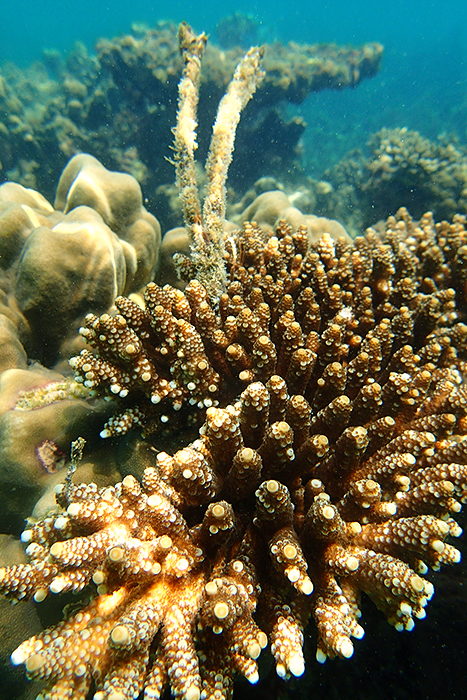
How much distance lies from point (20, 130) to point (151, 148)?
14.4 feet

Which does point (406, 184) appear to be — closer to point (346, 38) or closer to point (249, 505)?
point (249, 505)

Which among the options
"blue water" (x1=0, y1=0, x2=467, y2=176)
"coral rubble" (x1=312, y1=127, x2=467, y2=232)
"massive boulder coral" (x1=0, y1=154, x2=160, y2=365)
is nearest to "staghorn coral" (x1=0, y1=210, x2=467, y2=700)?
"massive boulder coral" (x1=0, y1=154, x2=160, y2=365)

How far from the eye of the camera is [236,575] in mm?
1570

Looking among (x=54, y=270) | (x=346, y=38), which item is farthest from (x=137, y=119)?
(x=346, y=38)

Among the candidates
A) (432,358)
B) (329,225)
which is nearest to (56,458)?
(432,358)

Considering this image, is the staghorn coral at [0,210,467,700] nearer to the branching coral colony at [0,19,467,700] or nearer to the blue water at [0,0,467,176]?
the branching coral colony at [0,19,467,700]

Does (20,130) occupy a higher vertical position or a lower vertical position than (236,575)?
higher

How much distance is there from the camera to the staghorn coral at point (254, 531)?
1351 mm

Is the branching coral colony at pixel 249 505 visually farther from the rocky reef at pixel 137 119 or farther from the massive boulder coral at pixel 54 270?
the rocky reef at pixel 137 119

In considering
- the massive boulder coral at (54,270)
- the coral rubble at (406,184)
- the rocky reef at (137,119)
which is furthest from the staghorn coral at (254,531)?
the rocky reef at (137,119)

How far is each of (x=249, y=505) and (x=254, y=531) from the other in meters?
0.15

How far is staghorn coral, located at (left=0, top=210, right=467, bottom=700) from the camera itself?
1351 millimetres

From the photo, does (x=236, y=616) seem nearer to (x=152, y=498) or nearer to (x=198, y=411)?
(x=152, y=498)

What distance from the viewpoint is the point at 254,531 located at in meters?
1.79
